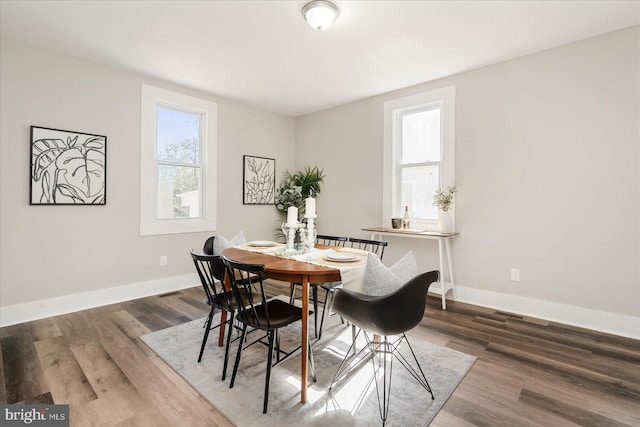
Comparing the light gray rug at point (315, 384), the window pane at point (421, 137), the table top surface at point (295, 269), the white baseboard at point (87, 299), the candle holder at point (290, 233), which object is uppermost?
the window pane at point (421, 137)

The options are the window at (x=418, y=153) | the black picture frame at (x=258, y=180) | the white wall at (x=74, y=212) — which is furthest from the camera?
the black picture frame at (x=258, y=180)

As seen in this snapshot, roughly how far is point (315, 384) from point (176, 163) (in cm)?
328

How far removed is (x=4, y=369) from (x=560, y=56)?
17.0 feet

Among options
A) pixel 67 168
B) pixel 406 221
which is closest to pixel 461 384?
pixel 406 221

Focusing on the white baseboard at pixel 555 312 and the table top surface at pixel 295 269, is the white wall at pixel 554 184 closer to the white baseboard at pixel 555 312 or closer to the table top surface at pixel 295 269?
the white baseboard at pixel 555 312

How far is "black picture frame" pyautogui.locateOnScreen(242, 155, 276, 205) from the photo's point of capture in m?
4.74

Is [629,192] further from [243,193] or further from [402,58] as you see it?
[243,193]

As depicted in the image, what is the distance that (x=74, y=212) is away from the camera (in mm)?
3227

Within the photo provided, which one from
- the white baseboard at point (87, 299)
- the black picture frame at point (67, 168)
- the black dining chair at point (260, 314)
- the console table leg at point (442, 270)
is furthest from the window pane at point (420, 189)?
the black picture frame at point (67, 168)

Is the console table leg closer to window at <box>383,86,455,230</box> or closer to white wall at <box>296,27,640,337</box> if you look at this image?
white wall at <box>296,27,640,337</box>

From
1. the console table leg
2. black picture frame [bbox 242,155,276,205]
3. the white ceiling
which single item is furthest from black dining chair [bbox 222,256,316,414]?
black picture frame [bbox 242,155,276,205]

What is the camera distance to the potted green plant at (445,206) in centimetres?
352

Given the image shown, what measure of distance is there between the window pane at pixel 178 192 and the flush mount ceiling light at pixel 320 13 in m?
2.60

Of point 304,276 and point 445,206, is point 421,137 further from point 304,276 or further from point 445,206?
point 304,276
